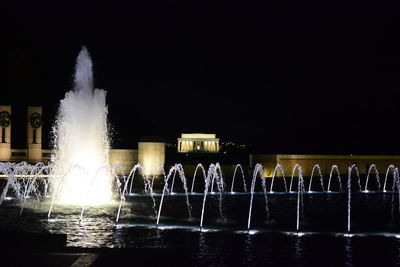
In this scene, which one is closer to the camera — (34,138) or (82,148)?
(82,148)

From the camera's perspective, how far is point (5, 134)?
137ft

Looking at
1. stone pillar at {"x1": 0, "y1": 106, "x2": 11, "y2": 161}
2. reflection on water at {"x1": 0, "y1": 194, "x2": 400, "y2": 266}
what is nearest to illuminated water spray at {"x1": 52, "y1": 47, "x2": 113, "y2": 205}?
reflection on water at {"x1": 0, "y1": 194, "x2": 400, "y2": 266}

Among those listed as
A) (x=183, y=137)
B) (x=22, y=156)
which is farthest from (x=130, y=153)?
(x=183, y=137)

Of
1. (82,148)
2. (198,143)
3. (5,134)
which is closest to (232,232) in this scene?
(82,148)

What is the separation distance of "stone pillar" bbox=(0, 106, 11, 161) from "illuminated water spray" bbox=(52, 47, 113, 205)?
1681cm

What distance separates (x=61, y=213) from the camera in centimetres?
1719

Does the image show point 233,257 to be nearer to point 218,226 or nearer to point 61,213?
point 218,226

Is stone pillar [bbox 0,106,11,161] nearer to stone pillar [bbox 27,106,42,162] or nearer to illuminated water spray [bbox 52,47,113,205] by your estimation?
stone pillar [bbox 27,106,42,162]

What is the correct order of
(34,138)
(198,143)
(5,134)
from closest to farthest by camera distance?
1. (5,134)
2. (34,138)
3. (198,143)

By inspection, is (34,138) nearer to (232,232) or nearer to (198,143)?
(232,232)

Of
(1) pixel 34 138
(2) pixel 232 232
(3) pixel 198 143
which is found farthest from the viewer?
(3) pixel 198 143

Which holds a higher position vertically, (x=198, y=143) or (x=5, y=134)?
(x=5, y=134)

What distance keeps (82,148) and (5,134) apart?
19816mm

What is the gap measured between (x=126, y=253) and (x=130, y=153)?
2965cm
